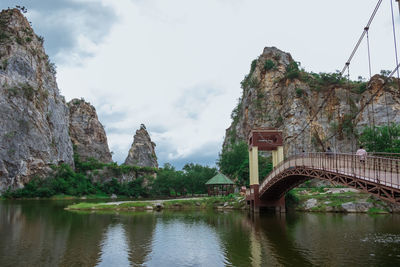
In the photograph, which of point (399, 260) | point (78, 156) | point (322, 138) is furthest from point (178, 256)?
point (78, 156)

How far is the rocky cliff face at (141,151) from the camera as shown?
11478 centimetres

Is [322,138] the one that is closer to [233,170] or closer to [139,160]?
[233,170]

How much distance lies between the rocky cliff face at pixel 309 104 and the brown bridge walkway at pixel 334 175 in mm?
27318

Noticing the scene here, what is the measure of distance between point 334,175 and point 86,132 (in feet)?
322

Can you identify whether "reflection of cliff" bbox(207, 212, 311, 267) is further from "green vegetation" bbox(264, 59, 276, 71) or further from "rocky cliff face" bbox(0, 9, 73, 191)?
"rocky cliff face" bbox(0, 9, 73, 191)

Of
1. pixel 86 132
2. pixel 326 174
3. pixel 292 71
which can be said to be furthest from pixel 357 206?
pixel 86 132

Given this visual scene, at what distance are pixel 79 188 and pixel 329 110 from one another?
191 feet

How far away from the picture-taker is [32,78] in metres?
78.0

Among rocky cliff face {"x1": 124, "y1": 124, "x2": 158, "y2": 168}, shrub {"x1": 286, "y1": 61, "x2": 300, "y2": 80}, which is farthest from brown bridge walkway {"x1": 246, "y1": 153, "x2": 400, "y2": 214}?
rocky cliff face {"x1": 124, "y1": 124, "x2": 158, "y2": 168}

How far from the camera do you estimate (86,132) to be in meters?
107

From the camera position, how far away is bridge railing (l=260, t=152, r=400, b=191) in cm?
1530

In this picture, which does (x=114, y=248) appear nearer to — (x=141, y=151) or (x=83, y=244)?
(x=83, y=244)

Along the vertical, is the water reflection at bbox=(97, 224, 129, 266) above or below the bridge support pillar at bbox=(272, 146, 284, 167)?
below

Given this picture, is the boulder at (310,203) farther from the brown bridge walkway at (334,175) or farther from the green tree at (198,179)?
the green tree at (198,179)
